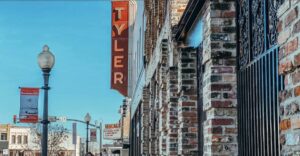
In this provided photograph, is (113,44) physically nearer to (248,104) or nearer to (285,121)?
(248,104)

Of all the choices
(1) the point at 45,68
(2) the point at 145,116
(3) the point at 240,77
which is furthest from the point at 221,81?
(2) the point at 145,116

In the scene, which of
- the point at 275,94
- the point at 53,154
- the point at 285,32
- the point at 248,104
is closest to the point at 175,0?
the point at 248,104

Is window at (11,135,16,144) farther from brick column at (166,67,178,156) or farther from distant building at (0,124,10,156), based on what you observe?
brick column at (166,67,178,156)

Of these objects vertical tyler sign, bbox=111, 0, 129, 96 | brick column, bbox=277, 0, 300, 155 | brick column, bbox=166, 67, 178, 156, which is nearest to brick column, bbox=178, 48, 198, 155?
brick column, bbox=166, 67, 178, 156

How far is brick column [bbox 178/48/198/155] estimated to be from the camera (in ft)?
29.8

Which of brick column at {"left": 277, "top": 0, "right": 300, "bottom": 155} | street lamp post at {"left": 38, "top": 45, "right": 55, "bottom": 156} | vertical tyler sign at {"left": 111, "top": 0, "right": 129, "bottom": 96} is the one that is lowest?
brick column at {"left": 277, "top": 0, "right": 300, "bottom": 155}

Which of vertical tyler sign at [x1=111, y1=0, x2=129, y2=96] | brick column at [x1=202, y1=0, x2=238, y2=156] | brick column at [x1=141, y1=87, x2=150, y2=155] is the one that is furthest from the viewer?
vertical tyler sign at [x1=111, y1=0, x2=129, y2=96]

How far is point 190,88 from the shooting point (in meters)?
9.23

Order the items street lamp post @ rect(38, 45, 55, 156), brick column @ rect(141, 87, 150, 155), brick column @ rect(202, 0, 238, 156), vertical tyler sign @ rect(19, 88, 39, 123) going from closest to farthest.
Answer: brick column @ rect(202, 0, 238, 156)
street lamp post @ rect(38, 45, 55, 156)
vertical tyler sign @ rect(19, 88, 39, 123)
brick column @ rect(141, 87, 150, 155)

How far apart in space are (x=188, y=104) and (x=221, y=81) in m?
2.61

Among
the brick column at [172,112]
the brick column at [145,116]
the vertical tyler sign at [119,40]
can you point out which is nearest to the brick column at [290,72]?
the brick column at [172,112]

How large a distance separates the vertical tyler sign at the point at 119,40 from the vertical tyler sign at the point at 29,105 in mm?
21439

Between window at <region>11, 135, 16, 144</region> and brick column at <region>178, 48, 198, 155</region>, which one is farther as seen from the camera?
window at <region>11, 135, 16, 144</region>

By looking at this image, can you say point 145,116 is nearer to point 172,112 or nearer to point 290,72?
point 172,112
